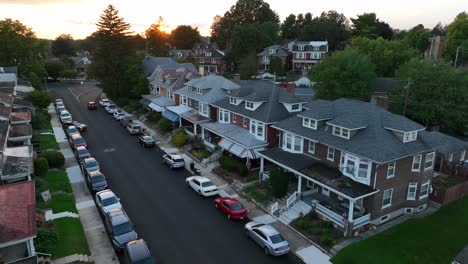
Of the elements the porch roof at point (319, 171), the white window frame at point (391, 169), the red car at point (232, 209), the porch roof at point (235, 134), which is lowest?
the red car at point (232, 209)

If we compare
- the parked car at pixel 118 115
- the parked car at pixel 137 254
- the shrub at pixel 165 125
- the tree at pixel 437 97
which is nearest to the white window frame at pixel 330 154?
the parked car at pixel 137 254

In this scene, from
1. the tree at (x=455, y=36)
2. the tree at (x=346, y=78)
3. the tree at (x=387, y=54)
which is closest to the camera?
the tree at (x=346, y=78)

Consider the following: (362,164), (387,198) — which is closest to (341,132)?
(362,164)

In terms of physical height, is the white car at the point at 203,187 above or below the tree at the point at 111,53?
below

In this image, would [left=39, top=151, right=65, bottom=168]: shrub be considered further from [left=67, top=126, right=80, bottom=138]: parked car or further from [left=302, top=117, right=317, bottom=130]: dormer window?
[left=302, top=117, right=317, bottom=130]: dormer window

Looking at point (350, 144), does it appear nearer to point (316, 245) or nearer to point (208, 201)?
point (316, 245)

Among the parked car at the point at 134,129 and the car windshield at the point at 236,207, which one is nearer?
the car windshield at the point at 236,207

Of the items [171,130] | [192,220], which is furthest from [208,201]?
[171,130]

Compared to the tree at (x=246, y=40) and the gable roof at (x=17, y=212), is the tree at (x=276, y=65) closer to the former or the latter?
the tree at (x=246, y=40)
